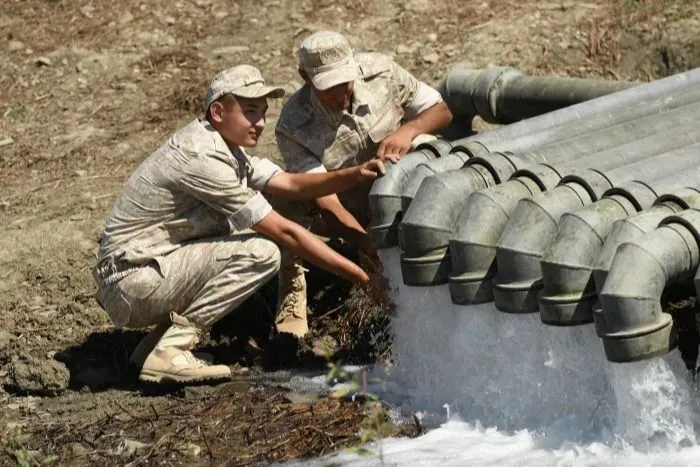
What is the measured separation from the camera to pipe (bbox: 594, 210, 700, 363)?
5098 millimetres

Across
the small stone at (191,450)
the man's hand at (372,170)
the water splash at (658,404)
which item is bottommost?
the small stone at (191,450)

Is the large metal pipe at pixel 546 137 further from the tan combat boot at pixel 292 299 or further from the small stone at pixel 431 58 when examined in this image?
the small stone at pixel 431 58

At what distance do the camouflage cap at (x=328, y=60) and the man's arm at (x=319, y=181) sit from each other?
0.45 meters

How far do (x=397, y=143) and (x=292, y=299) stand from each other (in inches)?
38.7

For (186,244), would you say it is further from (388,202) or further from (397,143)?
(397,143)

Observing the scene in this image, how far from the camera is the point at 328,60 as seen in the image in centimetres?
697

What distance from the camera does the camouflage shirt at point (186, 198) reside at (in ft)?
21.6

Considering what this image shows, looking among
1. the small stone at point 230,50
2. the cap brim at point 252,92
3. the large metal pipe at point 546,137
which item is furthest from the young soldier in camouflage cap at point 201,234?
the small stone at point 230,50

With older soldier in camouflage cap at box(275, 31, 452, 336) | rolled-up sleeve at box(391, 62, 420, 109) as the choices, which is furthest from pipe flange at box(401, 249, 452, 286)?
rolled-up sleeve at box(391, 62, 420, 109)

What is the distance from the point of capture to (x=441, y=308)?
651cm

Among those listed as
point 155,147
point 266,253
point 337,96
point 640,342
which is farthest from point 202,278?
point 155,147

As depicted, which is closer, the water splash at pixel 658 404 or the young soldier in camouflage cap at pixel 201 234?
the water splash at pixel 658 404

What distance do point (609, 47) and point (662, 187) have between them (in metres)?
4.97

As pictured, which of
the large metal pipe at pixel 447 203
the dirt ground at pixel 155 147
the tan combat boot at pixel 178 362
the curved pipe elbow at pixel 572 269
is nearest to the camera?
the curved pipe elbow at pixel 572 269
